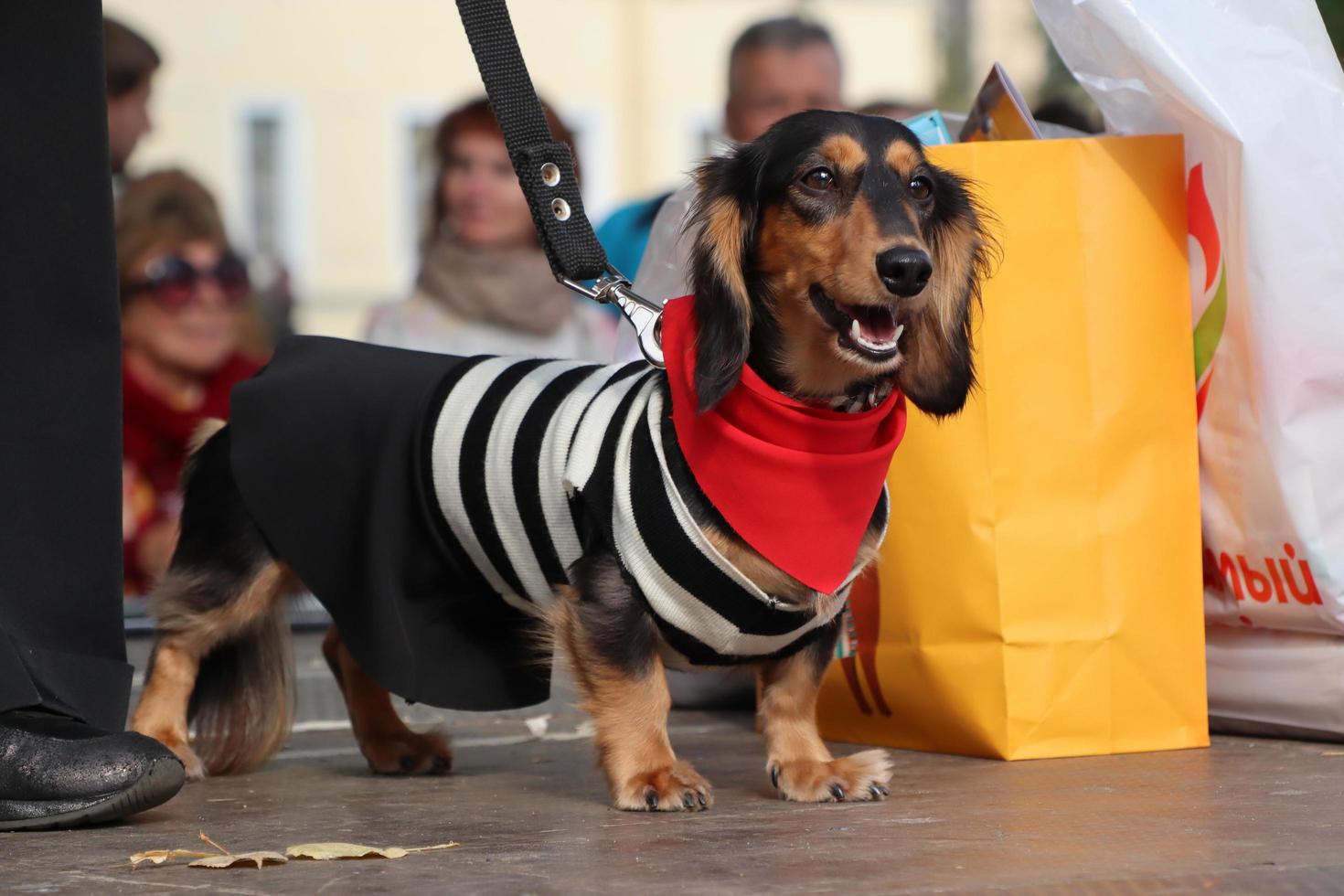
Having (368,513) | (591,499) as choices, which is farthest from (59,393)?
(591,499)

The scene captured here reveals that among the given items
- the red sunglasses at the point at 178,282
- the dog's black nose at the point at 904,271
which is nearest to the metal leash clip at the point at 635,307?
the dog's black nose at the point at 904,271

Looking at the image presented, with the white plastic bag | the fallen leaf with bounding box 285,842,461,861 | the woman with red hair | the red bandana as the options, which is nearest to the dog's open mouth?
the red bandana

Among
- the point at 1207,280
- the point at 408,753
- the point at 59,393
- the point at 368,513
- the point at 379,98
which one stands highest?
the point at 379,98

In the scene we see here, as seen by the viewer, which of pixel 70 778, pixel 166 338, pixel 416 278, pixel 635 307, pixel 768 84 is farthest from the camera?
pixel 416 278

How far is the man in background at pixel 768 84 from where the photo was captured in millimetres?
5191

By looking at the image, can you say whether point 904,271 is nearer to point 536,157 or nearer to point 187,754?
point 536,157

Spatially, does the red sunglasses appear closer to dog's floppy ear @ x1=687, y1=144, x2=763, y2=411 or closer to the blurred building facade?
dog's floppy ear @ x1=687, y1=144, x2=763, y2=411

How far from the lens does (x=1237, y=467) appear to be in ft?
9.93

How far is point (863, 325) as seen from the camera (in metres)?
2.60

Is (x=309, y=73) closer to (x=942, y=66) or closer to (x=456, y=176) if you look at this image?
(x=942, y=66)

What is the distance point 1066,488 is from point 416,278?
3451 millimetres

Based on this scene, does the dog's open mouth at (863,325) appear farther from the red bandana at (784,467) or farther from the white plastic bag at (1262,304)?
the white plastic bag at (1262,304)

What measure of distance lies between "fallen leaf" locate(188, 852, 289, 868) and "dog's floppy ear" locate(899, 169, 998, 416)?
3.90ft

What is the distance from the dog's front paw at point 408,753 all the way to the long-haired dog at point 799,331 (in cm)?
Result: 47
